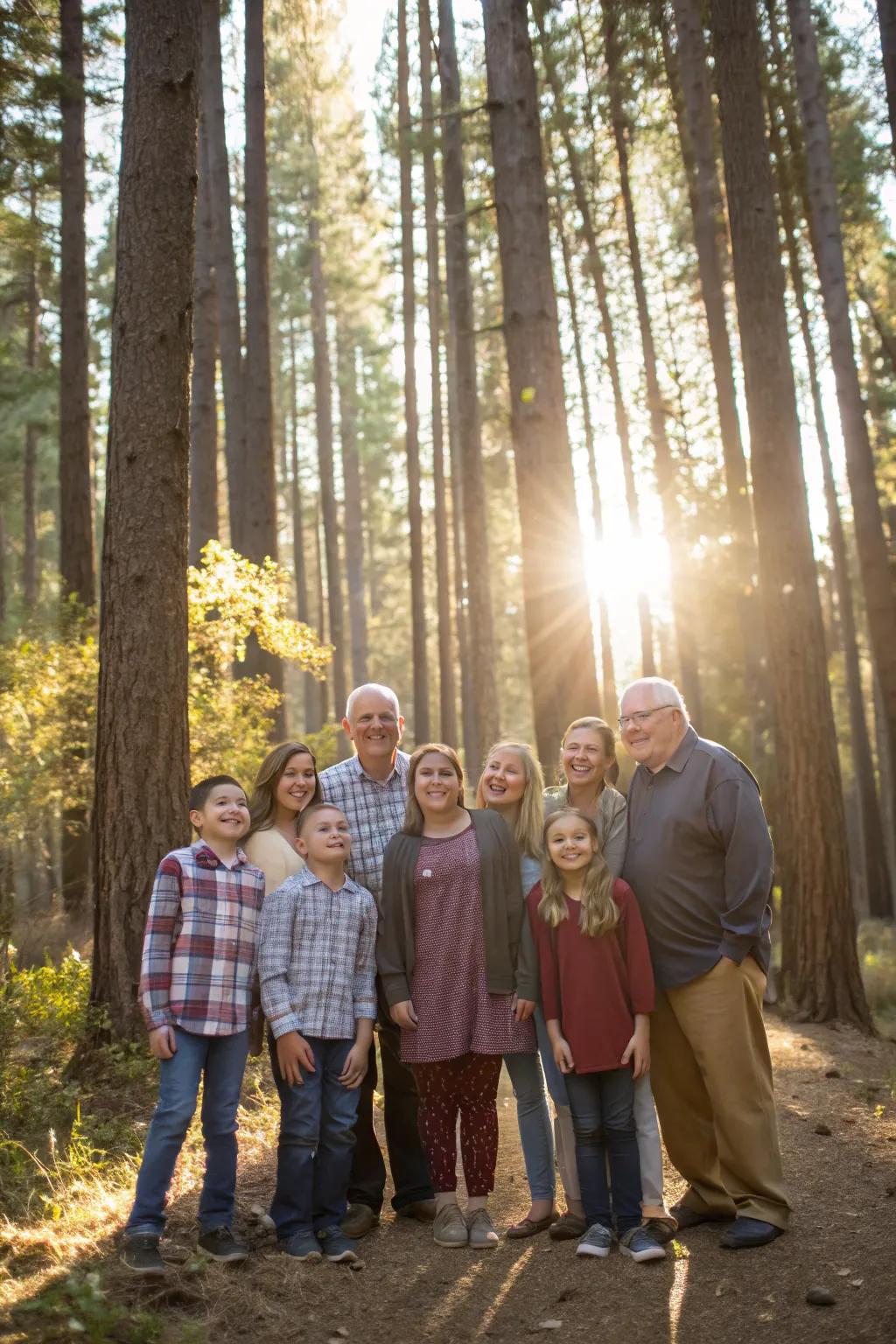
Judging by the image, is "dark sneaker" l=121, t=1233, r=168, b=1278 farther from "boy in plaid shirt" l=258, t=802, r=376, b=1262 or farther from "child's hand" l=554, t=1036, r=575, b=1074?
"child's hand" l=554, t=1036, r=575, b=1074

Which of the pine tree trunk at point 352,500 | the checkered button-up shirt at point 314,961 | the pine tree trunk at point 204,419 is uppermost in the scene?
the pine tree trunk at point 352,500

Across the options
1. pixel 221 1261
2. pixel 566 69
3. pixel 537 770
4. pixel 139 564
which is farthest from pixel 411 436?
pixel 221 1261

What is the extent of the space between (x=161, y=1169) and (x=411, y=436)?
19150 millimetres

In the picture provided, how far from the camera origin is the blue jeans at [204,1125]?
14.4 ft

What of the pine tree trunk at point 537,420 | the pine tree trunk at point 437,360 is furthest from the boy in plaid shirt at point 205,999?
the pine tree trunk at point 437,360

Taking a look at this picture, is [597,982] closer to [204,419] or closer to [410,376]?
[204,419]

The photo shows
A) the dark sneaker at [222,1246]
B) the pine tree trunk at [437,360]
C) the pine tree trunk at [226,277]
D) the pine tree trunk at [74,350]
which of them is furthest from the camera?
the pine tree trunk at [437,360]

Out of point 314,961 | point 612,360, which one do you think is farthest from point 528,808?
point 612,360

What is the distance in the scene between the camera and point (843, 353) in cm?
1520

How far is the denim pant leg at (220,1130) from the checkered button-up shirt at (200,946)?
0.14 metres

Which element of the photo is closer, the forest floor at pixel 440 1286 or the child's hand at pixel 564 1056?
the forest floor at pixel 440 1286

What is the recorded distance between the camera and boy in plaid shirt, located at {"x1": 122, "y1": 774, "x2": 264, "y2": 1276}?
443 centimetres

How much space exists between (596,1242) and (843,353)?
13.4m

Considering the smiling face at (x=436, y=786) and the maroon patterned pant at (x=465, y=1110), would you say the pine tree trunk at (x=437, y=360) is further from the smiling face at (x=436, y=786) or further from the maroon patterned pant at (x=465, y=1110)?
the maroon patterned pant at (x=465, y=1110)
